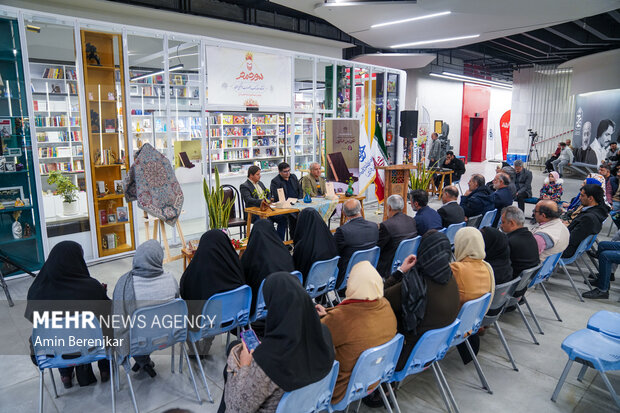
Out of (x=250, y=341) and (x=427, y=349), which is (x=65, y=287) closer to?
(x=250, y=341)

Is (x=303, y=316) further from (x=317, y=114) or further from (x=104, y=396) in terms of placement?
(x=317, y=114)

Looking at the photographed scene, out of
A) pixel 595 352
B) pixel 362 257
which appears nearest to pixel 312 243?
pixel 362 257

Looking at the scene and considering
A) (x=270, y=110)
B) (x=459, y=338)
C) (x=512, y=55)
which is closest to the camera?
(x=459, y=338)

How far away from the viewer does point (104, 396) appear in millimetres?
2904

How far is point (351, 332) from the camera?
2.21 m

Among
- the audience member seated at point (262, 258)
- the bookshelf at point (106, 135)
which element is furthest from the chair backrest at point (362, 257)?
the bookshelf at point (106, 135)

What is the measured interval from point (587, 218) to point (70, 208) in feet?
21.2

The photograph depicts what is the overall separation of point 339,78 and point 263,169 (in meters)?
2.65

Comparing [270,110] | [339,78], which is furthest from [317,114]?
[270,110]

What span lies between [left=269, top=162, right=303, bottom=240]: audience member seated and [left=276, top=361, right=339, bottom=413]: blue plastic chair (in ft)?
13.3

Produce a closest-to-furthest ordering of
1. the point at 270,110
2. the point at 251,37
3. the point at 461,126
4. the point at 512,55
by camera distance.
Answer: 1. the point at 270,110
2. the point at 251,37
3. the point at 512,55
4. the point at 461,126

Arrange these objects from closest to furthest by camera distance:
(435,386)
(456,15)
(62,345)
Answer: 1. (62,345)
2. (435,386)
3. (456,15)

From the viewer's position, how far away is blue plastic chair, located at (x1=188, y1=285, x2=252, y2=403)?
2.81 metres

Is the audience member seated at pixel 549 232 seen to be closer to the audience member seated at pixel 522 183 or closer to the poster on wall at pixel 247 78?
the audience member seated at pixel 522 183
